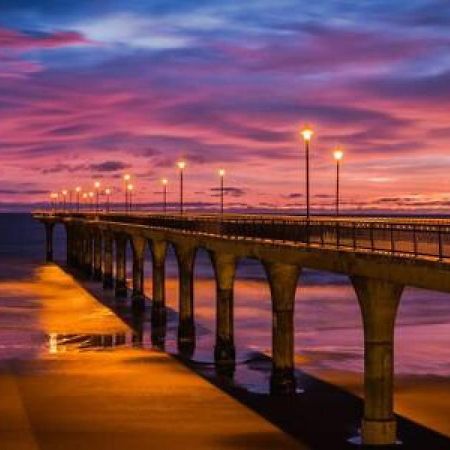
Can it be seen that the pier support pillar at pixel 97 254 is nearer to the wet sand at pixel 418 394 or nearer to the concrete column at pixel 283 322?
the wet sand at pixel 418 394

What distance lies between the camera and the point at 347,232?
37125mm

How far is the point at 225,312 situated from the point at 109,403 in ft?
33.5

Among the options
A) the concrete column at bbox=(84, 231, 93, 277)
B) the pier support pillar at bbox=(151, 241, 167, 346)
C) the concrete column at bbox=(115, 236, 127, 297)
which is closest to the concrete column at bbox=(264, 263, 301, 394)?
the pier support pillar at bbox=(151, 241, 167, 346)

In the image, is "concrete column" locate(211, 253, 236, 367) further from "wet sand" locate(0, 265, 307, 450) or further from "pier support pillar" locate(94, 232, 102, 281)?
"pier support pillar" locate(94, 232, 102, 281)

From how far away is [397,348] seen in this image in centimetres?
5197

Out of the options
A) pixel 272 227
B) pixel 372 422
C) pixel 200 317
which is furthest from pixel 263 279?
pixel 372 422

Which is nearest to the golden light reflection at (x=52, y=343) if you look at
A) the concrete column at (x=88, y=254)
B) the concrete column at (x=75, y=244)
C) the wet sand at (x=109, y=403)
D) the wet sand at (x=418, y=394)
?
the wet sand at (x=109, y=403)

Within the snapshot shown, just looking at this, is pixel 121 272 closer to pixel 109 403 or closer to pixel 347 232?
pixel 109 403

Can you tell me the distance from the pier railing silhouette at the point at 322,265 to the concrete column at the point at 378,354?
0.03m

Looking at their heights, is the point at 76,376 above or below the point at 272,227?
below

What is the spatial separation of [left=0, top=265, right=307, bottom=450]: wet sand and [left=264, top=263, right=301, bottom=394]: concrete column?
2.30 metres

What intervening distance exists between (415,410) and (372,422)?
6.97m

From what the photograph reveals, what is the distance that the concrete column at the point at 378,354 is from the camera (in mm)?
29016

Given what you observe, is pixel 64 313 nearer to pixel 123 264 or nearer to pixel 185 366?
pixel 123 264
